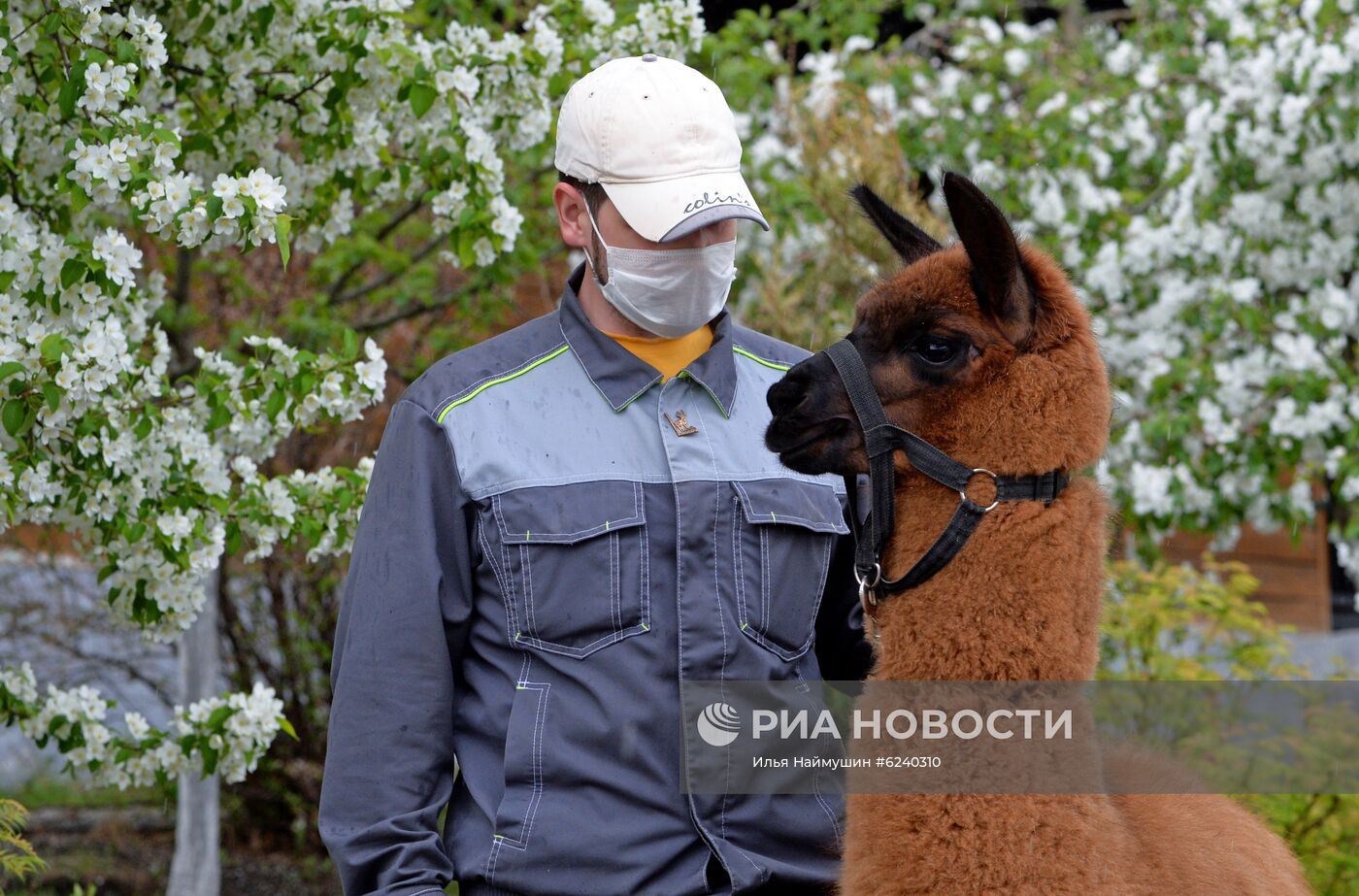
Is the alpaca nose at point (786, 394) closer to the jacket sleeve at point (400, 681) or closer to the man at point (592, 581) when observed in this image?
the man at point (592, 581)

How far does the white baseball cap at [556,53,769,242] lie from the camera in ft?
7.88

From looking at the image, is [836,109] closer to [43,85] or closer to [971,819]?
[43,85]

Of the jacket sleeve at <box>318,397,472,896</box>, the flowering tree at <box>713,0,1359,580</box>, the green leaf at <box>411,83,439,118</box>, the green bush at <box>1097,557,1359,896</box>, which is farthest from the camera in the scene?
the flowering tree at <box>713,0,1359,580</box>

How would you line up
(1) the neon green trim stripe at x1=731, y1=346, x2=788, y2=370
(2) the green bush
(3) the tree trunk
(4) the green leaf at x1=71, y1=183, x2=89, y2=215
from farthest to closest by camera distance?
(3) the tree trunk < (2) the green bush < (4) the green leaf at x1=71, y1=183, x2=89, y2=215 < (1) the neon green trim stripe at x1=731, y1=346, x2=788, y2=370

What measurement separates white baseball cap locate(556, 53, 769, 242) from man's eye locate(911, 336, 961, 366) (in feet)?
1.11

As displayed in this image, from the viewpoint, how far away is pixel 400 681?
2260mm

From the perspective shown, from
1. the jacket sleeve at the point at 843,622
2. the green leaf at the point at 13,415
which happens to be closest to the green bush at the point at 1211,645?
the jacket sleeve at the point at 843,622

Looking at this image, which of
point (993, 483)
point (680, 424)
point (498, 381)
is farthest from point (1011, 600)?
point (498, 381)

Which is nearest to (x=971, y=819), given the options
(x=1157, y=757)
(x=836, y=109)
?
(x=1157, y=757)

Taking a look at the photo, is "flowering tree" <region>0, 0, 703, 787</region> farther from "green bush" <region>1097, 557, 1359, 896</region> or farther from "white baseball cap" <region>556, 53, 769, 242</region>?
"green bush" <region>1097, 557, 1359, 896</region>

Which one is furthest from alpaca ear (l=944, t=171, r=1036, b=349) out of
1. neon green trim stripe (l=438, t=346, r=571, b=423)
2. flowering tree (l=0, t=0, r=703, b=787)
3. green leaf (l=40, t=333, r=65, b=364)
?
green leaf (l=40, t=333, r=65, b=364)

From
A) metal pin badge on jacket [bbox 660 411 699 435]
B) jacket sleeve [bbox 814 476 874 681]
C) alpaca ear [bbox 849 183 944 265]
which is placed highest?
alpaca ear [bbox 849 183 944 265]

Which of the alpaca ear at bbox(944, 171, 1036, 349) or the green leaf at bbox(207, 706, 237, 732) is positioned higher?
the alpaca ear at bbox(944, 171, 1036, 349)

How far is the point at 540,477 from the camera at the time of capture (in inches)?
93.6
